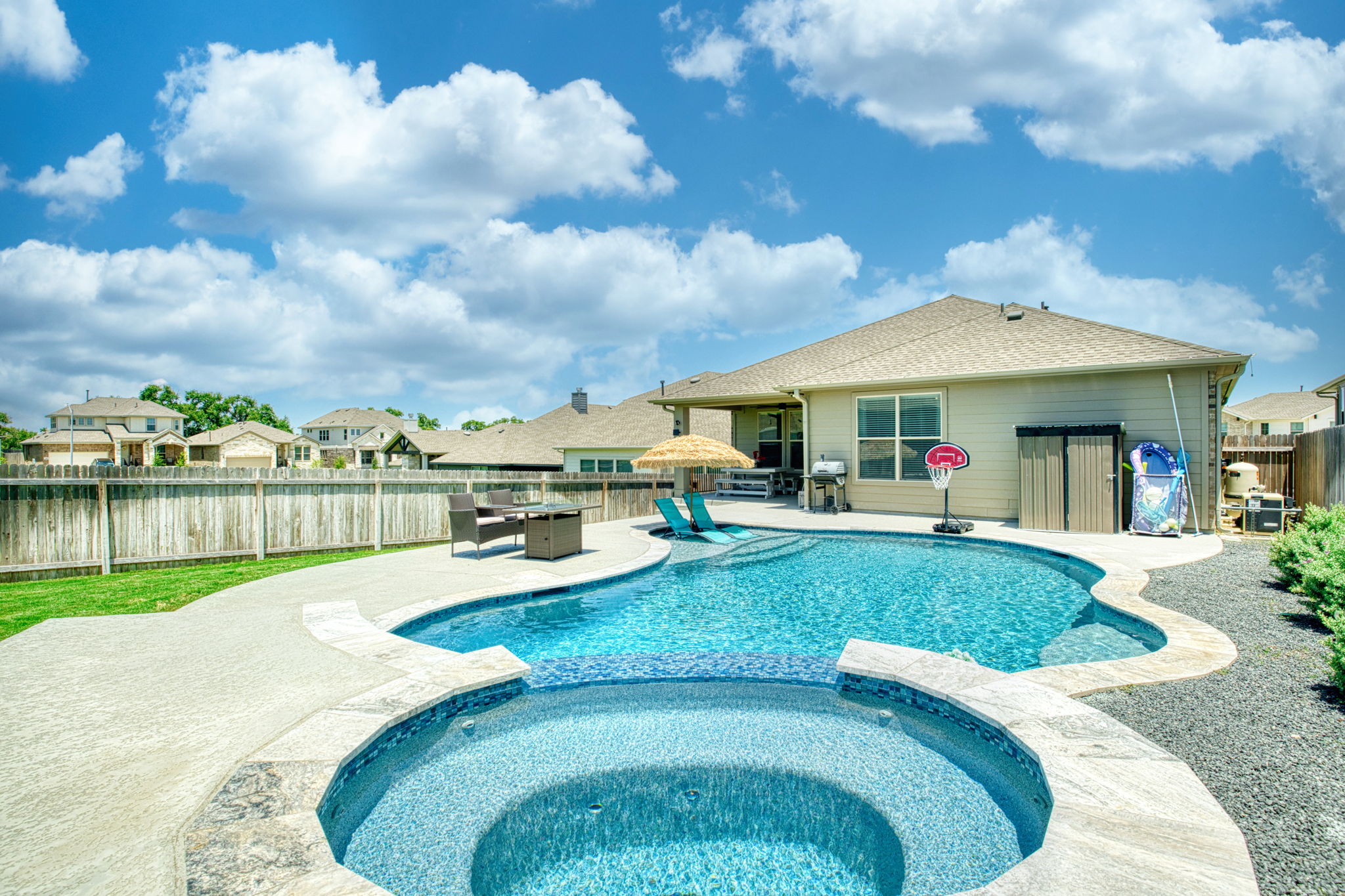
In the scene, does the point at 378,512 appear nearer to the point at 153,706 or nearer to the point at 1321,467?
the point at 153,706

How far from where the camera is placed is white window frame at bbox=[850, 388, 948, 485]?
1277 cm

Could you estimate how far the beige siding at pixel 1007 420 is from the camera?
10.5 metres

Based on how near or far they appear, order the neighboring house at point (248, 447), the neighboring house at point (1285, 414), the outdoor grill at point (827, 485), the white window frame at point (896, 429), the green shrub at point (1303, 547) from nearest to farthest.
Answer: the green shrub at point (1303, 547) < the white window frame at point (896, 429) < the outdoor grill at point (827, 485) < the neighboring house at point (1285, 414) < the neighboring house at point (248, 447)

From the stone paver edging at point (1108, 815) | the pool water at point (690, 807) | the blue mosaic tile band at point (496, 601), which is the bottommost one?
the pool water at point (690, 807)

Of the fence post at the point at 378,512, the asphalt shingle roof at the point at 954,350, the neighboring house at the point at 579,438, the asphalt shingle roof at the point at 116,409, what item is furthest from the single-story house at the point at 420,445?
the asphalt shingle roof at the point at 116,409

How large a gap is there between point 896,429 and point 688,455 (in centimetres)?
526

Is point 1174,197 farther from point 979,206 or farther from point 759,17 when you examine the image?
point 759,17

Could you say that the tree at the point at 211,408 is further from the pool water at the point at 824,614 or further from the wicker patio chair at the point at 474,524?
the pool water at the point at 824,614

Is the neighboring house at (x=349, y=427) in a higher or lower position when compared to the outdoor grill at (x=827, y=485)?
higher

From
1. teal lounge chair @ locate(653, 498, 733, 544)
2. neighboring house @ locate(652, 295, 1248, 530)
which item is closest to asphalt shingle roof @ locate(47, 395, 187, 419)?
neighboring house @ locate(652, 295, 1248, 530)

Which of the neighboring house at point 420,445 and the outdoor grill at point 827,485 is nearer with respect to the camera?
the outdoor grill at point 827,485

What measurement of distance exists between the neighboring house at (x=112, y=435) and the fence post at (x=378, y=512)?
4859cm

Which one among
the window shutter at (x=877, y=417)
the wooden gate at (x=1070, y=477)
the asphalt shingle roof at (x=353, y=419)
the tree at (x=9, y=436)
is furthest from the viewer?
the asphalt shingle roof at (x=353, y=419)

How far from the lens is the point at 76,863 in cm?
210
